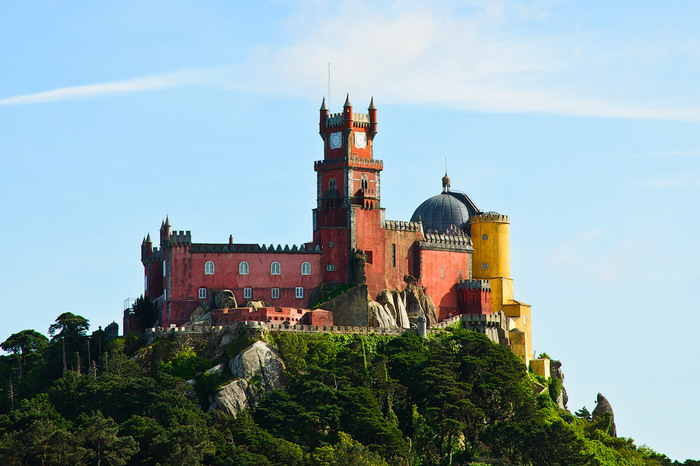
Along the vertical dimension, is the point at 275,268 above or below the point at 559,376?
above

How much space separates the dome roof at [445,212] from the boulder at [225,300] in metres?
23.2

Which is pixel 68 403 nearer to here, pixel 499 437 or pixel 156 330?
pixel 156 330

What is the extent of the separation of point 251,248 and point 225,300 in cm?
532

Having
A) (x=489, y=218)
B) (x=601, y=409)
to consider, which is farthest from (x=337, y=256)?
(x=601, y=409)

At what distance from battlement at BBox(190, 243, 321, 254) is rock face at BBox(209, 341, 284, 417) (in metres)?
11.9

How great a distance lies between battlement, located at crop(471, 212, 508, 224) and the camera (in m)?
138

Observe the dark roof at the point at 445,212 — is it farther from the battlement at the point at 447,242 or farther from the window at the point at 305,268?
the window at the point at 305,268

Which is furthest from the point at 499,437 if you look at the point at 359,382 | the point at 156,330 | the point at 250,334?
the point at 156,330

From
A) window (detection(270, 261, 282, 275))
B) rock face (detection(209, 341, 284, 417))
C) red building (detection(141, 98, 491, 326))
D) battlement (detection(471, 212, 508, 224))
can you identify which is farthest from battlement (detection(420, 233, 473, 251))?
rock face (detection(209, 341, 284, 417))

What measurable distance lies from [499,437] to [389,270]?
887 inches

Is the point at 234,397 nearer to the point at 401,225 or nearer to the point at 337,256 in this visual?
the point at 337,256

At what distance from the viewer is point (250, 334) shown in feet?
390

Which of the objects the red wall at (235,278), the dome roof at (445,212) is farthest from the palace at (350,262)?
the dome roof at (445,212)

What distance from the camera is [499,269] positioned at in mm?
136750
